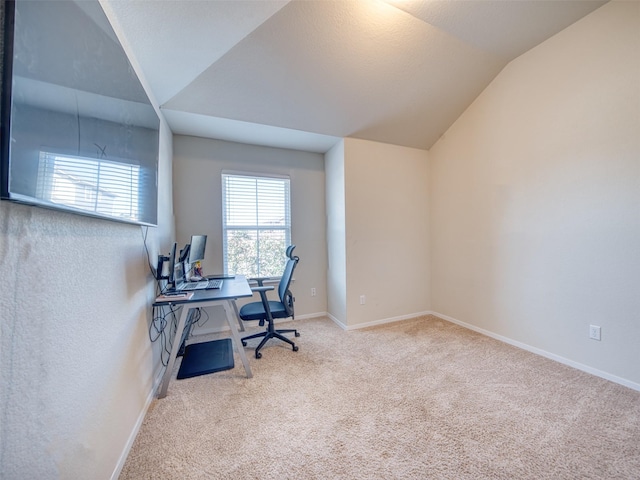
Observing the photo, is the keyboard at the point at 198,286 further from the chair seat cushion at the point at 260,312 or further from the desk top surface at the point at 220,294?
the chair seat cushion at the point at 260,312

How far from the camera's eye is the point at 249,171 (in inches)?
129

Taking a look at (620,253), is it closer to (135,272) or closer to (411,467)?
(411,467)

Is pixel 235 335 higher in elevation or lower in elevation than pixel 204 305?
lower

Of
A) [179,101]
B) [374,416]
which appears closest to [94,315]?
[374,416]

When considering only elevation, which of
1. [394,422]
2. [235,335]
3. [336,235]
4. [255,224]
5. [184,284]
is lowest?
[394,422]

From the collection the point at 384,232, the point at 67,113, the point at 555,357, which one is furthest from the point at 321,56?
Answer: the point at 555,357

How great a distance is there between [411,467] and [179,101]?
3.26 metres

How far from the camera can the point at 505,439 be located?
1.43 meters

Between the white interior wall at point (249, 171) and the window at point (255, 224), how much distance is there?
90mm

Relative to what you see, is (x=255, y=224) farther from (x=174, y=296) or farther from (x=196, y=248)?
(x=174, y=296)

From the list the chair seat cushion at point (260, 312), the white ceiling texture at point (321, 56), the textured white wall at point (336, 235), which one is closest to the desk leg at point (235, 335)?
the chair seat cushion at point (260, 312)

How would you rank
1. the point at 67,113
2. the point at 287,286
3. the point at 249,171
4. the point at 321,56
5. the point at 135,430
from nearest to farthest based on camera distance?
the point at 67,113
the point at 135,430
the point at 321,56
the point at 287,286
the point at 249,171

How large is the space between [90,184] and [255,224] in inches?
91.4

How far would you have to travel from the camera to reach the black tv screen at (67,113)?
0.67 meters
